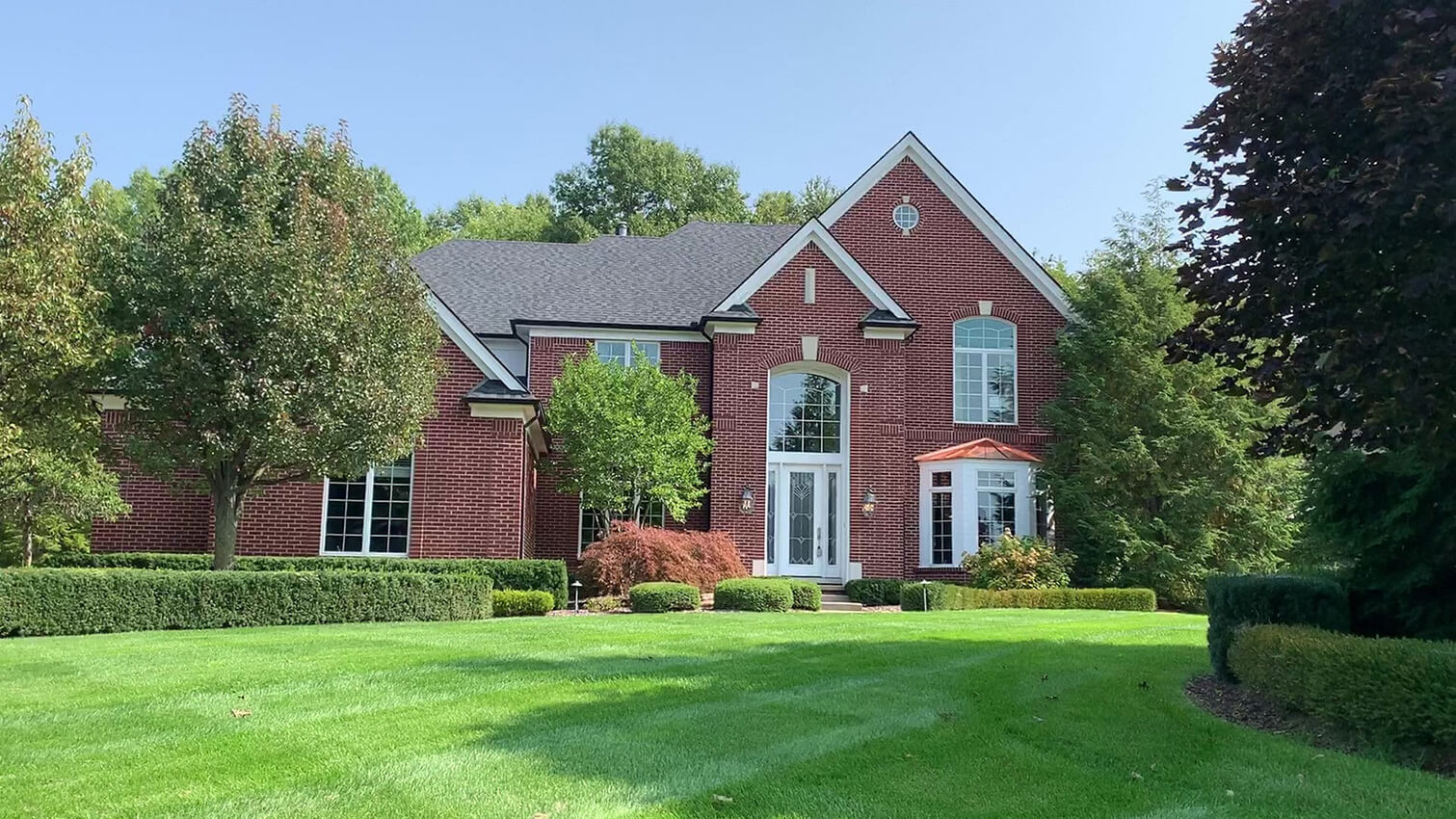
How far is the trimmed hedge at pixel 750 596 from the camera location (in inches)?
645

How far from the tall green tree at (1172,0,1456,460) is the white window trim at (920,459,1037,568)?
13.8 m

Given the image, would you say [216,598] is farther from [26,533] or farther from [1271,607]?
[1271,607]

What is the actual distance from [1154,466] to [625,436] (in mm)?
11082

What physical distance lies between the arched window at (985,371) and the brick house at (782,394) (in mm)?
49

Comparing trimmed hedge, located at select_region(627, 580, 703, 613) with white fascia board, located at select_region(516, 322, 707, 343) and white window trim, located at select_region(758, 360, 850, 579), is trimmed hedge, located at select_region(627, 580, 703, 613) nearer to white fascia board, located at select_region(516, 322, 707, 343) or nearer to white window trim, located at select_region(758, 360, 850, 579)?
white window trim, located at select_region(758, 360, 850, 579)

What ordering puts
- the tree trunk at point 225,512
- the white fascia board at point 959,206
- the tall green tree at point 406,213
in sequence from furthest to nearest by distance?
the tall green tree at point 406,213, the white fascia board at point 959,206, the tree trunk at point 225,512

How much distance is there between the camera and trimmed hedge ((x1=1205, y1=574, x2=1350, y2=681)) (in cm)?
877

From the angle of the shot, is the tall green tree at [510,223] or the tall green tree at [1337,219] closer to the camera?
the tall green tree at [1337,219]

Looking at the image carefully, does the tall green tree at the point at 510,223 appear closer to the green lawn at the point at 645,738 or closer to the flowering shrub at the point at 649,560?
the flowering shrub at the point at 649,560

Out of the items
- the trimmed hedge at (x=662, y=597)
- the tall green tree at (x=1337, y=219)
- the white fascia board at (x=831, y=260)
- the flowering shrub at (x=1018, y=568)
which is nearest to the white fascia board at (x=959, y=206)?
the white fascia board at (x=831, y=260)

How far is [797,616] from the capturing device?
14.7 metres

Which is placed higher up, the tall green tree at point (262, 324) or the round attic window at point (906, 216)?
the round attic window at point (906, 216)

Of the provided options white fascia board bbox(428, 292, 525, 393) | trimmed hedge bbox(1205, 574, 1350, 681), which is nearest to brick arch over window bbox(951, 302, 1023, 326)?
white fascia board bbox(428, 292, 525, 393)

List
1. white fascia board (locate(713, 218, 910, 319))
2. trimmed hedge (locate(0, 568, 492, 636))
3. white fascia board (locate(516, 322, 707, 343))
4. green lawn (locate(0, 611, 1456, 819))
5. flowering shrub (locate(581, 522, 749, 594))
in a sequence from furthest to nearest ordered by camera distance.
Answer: white fascia board (locate(516, 322, 707, 343)), white fascia board (locate(713, 218, 910, 319)), flowering shrub (locate(581, 522, 749, 594)), trimmed hedge (locate(0, 568, 492, 636)), green lawn (locate(0, 611, 1456, 819))
